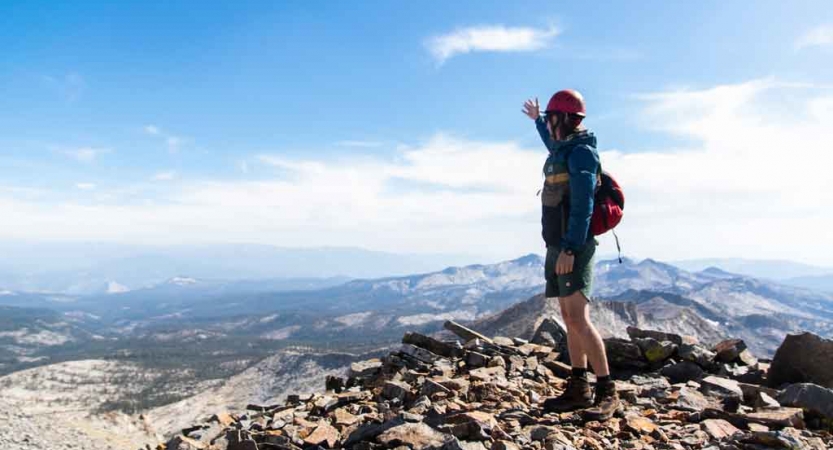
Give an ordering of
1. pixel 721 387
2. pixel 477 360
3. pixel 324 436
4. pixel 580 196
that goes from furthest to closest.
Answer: pixel 477 360 < pixel 721 387 < pixel 324 436 < pixel 580 196

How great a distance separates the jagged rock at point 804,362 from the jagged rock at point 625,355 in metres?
3.22

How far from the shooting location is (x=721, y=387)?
1208 centimetres

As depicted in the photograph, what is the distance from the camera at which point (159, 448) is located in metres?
12.3

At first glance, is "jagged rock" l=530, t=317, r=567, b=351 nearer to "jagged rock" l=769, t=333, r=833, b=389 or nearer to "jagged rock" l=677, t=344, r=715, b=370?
"jagged rock" l=677, t=344, r=715, b=370

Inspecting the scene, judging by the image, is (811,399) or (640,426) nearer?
(640,426)

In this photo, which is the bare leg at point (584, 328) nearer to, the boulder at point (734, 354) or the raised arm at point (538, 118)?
the raised arm at point (538, 118)

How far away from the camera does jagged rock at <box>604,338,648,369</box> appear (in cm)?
1534

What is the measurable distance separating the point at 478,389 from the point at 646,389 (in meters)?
4.34

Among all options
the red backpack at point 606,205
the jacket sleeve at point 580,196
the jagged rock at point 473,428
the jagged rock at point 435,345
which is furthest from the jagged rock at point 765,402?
the jagged rock at point 435,345

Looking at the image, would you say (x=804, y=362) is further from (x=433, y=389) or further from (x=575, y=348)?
(x=433, y=389)

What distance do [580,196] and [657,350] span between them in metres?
8.62

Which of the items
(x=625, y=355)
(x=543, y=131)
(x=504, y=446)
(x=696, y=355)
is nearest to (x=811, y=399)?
Answer: (x=696, y=355)

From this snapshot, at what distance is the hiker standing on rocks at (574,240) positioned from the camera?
8977 millimetres

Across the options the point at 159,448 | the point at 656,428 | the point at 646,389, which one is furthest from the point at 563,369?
the point at 159,448
